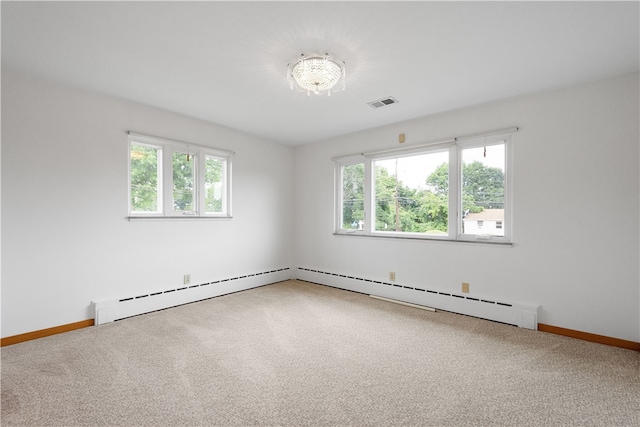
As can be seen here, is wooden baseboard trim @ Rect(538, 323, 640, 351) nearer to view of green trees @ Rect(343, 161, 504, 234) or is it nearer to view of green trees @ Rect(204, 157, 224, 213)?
view of green trees @ Rect(343, 161, 504, 234)

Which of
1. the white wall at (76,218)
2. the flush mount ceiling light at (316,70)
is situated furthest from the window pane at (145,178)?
the flush mount ceiling light at (316,70)

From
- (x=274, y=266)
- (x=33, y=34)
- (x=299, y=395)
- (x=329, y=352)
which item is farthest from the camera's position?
(x=274, y=266)

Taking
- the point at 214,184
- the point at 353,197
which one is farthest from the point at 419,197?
the point at 214,184

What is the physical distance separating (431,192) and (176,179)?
3410 mm

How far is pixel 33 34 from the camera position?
6.97 feet

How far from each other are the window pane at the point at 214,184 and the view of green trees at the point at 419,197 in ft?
6.46

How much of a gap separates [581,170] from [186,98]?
4.21m

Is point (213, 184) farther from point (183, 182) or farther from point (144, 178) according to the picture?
point (144, 178)

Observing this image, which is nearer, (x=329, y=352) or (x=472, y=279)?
(x=329, y=352)

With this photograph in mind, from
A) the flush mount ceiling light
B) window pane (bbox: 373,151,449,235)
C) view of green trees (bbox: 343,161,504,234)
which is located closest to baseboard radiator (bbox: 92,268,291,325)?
view of green trees (bbox: 343,161,504,234)

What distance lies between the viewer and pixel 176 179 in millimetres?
3854

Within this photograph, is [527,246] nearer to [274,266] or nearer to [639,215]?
[639,215]

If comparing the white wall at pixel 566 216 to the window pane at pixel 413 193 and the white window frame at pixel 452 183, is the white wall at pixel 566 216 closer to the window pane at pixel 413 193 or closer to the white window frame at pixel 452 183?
the white window frame at pixel 452 183

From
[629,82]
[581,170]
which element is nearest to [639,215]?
[581,170]
